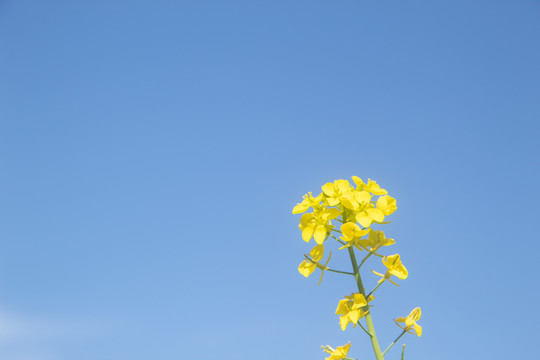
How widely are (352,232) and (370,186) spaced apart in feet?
1.69

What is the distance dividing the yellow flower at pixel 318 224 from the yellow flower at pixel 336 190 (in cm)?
12

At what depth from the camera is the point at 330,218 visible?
143 inches

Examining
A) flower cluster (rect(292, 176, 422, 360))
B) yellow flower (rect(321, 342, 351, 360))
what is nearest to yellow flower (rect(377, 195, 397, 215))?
flower cluster (rect(292, 176, 422, 360))

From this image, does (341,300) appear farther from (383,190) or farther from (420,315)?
(383,190)

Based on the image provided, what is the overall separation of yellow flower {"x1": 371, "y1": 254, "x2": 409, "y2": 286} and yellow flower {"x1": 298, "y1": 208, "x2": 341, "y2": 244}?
0.52 meters

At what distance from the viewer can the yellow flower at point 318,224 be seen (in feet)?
11.8

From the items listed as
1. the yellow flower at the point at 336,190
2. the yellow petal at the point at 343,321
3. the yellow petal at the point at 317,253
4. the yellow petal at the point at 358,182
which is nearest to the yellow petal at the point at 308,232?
the yellow petal at the point at 317,253

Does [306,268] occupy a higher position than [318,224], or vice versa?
[318,224]

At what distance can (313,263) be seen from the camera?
3648 millimetres

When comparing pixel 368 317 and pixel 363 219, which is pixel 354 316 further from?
pixel 363 219

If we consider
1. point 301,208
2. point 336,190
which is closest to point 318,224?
point 301,208

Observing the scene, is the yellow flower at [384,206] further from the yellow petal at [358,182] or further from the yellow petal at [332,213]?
the yellow petal at [332,213]

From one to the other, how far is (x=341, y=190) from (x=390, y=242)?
1.86 feet

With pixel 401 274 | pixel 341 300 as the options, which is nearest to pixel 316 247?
pixel 341 300
